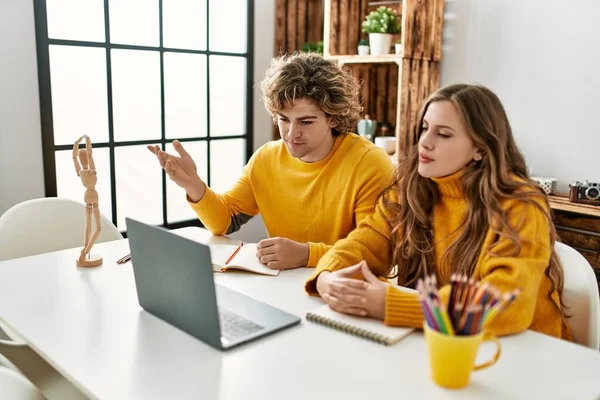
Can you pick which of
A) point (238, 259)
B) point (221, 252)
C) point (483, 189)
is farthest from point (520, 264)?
point (221, 252)

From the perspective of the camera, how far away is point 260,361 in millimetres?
1021

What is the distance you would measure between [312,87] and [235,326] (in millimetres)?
876

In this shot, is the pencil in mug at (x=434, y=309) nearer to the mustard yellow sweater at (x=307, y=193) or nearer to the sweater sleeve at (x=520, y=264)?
the sweater sleeve at (x=520, y=264)

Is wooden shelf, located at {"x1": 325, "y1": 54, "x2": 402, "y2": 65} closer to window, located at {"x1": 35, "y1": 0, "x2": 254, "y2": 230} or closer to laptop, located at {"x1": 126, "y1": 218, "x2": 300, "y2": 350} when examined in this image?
window, located at {"x1": 35, "y1": 0, "x2": 254, "y2": 230}

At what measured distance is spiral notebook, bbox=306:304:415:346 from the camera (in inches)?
43.4

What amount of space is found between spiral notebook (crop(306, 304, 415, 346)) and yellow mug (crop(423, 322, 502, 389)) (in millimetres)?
163

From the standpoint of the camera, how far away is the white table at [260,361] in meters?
0.93

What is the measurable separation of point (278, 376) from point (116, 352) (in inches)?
12.2

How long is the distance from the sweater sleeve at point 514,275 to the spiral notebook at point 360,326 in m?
0.02

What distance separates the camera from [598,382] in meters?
0.97

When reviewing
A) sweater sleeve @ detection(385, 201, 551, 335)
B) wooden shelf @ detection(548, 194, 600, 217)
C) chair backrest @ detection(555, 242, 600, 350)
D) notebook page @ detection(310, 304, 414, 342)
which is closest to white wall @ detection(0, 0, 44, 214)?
notebook page @ detection(310, 304, 414, 342)

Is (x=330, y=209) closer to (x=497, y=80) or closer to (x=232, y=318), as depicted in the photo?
(x=232, y=318)

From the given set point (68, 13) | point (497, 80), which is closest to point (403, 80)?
point (497, 80)

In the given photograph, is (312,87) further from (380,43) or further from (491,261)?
(380,43)
